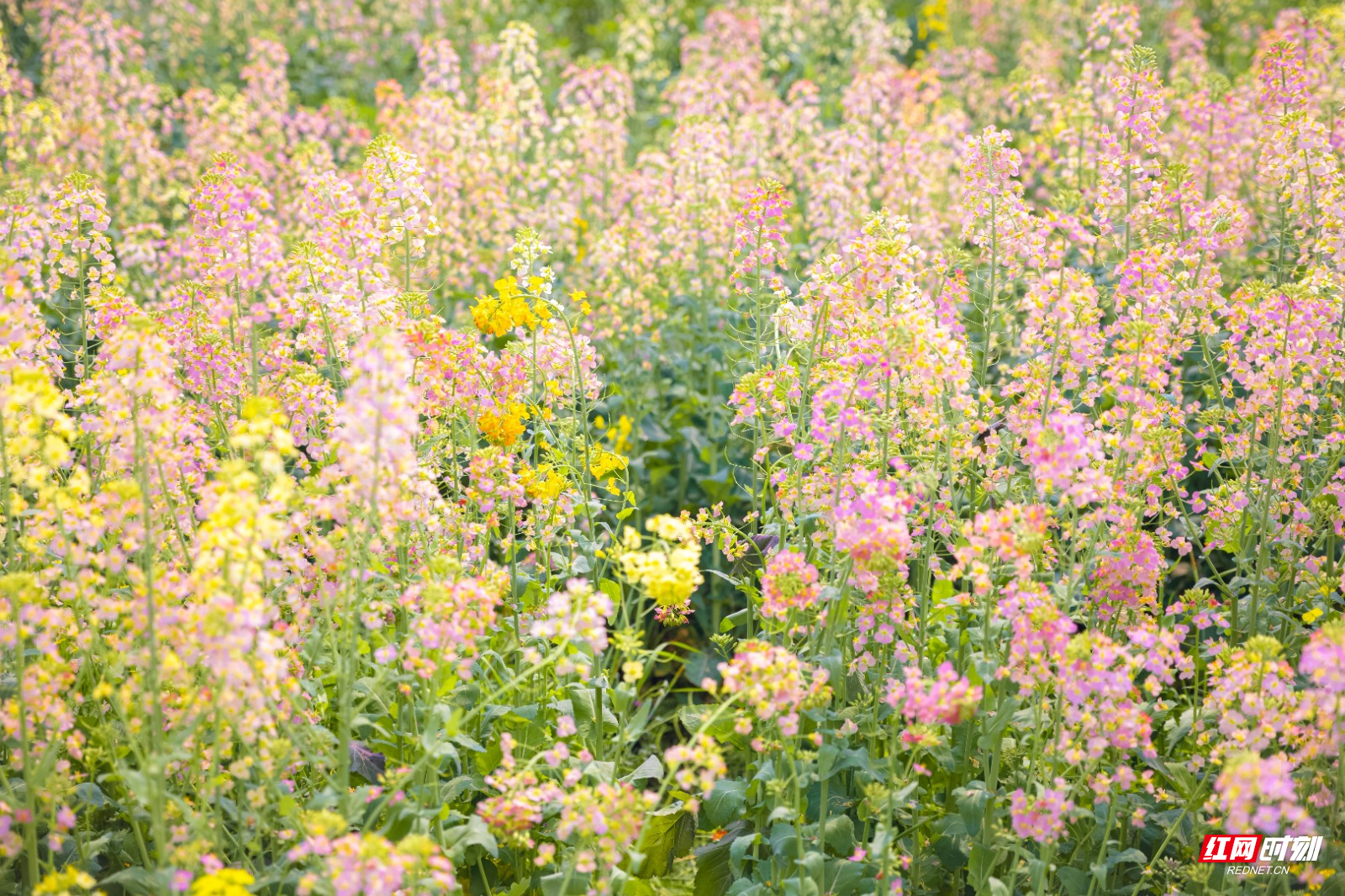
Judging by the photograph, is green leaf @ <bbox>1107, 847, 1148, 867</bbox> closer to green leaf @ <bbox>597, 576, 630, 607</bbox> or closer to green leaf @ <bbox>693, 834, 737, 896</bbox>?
green leaf @ <bbox>693, 834, 737, 896</bbox>

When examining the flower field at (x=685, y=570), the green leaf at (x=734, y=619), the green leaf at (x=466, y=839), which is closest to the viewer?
the flower field at (x=685, y=570)

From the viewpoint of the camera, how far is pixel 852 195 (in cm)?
621

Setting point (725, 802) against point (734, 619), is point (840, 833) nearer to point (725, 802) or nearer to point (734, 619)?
point (725, 802)

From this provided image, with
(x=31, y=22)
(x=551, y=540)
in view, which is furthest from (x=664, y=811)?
(x=31, y=22)

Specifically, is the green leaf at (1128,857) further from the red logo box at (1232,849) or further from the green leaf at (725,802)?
the green leaf at (725,802)

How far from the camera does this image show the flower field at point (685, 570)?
2.70m

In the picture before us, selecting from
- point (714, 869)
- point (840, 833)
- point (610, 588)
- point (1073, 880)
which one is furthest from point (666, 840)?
point (1073, 880)

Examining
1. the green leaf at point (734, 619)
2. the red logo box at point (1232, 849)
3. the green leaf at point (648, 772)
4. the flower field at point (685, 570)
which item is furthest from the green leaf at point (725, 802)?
the red logo box at point (1232, 849)

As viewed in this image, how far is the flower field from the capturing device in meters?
2.70

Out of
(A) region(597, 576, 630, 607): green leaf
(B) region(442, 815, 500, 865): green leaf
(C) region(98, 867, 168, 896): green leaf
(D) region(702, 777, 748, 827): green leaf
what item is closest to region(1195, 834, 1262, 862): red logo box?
(D) region(702, 777, 748, 827): green leaf

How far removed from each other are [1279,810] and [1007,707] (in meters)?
0.79

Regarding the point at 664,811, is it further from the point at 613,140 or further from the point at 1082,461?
the point at 613,140

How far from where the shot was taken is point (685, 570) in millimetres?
2811

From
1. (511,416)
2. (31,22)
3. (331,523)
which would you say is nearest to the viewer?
(511,416)
